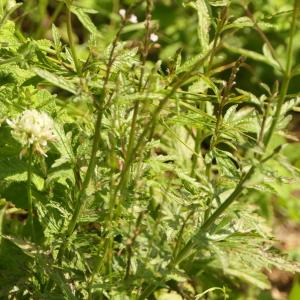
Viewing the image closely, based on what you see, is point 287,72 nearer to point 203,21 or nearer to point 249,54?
point 249,54

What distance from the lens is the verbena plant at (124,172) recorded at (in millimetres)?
1488

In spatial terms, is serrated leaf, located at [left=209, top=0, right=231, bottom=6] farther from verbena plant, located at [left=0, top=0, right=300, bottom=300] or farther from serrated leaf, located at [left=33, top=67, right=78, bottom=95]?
serrated leaf, located at [left=33, top=67, right=78, bottom=95]

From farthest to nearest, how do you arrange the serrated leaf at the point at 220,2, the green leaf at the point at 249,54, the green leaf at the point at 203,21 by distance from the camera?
the green leaf at the point at 203,21, the serrated leaf at the point at 220,2, the green leaf at the point at 249,54

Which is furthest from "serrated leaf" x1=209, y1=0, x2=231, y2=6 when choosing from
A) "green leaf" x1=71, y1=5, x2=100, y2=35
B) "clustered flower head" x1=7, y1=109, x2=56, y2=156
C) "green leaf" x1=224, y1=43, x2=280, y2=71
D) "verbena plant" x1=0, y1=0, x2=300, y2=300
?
"clustered flower head" x1=7, y1=109, x2=56, y2=156

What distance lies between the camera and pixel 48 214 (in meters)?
1.77

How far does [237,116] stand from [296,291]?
0.52 meters

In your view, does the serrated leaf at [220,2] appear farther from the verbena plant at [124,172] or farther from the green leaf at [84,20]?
the green leaf at [84,20]

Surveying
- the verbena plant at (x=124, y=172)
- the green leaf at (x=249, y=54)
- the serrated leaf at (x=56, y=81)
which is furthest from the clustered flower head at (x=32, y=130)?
the green leaf at (x=249, y=54)

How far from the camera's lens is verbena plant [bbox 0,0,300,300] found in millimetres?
1488

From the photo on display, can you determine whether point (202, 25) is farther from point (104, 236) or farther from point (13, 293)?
point (13, 293)

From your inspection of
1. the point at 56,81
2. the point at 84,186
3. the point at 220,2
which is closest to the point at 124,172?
the point at 84,186

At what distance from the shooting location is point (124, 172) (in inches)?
59.5

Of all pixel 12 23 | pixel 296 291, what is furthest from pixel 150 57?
pixel 296 291

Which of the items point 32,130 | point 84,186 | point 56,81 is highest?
point 56,81
